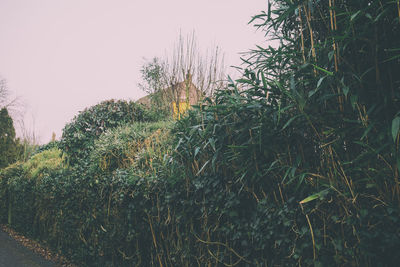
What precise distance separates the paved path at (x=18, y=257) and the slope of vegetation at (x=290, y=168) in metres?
1.85

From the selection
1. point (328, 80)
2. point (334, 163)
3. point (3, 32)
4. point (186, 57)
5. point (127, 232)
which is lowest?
point (127, 232)

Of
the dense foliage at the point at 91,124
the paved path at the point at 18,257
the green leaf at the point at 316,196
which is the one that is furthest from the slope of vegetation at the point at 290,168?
the dense foliage at the point at 91,124

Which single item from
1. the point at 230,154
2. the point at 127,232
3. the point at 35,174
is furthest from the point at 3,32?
the point at 230,154

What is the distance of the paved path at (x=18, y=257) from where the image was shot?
185 inches

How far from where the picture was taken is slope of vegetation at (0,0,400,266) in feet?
5.30

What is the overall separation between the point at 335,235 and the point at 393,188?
47 centimetres

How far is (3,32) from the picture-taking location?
35.8 feet

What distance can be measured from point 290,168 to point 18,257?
563 cm

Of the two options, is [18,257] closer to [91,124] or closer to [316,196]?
[91,124]

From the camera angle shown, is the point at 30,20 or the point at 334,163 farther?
the point at 30,20

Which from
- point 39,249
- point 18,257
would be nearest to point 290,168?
point 18,257

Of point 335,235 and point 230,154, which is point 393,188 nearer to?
point 335,235

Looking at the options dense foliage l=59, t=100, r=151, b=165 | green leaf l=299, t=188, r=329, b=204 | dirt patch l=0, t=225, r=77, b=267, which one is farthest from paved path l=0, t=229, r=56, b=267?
green leaf l=299, t=188, r=329, b=204

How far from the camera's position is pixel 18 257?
199 inches
